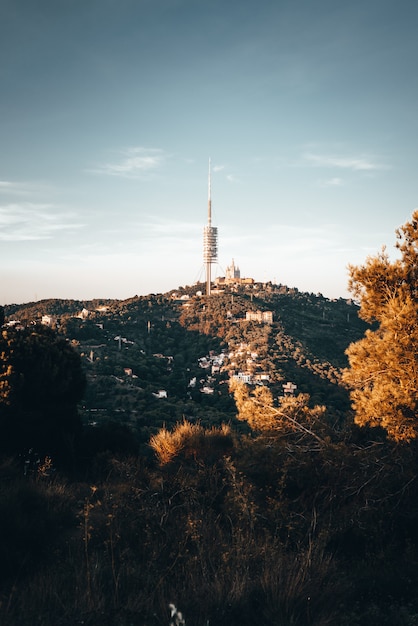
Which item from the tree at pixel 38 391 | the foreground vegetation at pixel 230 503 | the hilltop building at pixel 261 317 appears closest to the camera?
the foreground vegetation at pixel 230 503

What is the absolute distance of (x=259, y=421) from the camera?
9.80 metres

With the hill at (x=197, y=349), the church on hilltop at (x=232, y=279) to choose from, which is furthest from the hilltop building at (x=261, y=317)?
the church on hilltop at (x=232, y=279)

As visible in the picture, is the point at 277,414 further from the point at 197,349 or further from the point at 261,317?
the point at 261,317

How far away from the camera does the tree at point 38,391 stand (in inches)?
549

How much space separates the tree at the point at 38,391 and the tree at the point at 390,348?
9526 mm

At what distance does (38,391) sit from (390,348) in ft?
41.8

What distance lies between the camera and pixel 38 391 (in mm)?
15586

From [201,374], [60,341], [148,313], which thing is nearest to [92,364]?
[201,374]

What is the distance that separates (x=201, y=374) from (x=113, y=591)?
147ft

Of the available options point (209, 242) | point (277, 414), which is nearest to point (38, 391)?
point (277, 414)

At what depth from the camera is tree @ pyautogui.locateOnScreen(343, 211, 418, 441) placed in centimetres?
787

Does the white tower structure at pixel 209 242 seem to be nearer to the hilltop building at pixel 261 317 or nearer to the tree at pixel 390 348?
the hilltop building at pixel 261 317

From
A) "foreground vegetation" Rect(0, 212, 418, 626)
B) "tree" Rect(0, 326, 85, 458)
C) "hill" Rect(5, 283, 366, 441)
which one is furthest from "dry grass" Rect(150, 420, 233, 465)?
"hill" Rect(5, 283, 366, 441)

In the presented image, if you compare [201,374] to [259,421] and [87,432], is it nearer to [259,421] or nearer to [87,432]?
[87,432]
